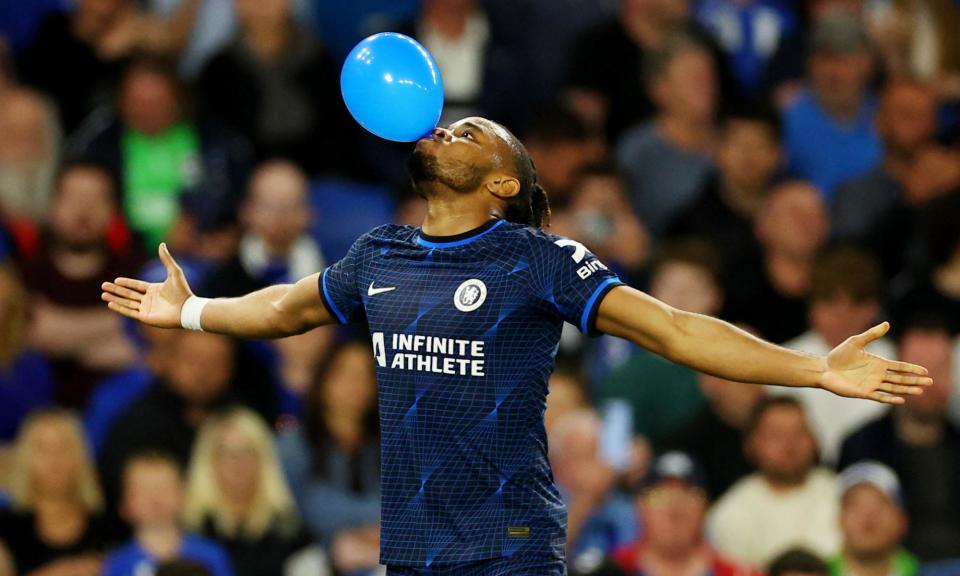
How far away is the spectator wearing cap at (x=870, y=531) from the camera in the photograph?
27.0 ft

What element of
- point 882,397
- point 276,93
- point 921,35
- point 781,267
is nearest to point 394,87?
point 882,397

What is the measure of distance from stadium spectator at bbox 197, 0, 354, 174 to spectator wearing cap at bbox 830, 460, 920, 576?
3.89 metres

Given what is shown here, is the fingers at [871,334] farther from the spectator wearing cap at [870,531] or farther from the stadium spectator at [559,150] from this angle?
the stadium spectator at [559,150]

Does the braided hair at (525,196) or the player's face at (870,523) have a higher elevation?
the braided hair at (525,196)

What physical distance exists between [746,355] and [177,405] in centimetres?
462

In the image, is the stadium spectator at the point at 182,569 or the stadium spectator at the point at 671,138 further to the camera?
the stadium spectator at the point at 671,138

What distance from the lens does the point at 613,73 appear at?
11.1 m

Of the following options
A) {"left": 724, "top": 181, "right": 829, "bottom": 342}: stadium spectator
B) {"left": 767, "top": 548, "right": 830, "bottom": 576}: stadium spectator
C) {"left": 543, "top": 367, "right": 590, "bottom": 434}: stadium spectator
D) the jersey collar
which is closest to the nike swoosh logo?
the jersey collar

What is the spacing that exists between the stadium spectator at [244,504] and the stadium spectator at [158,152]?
176 centimetres

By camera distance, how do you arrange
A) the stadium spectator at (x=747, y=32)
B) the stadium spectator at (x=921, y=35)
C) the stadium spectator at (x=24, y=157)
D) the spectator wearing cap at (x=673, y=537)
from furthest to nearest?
1. the stadium spectator at (x=921, y=35)
2. the stadium spectator at (x=747, y=32)
3. the stadium spectator at (x=24, y=157)
4. the spectator wearing cap at (x=673, y=537)

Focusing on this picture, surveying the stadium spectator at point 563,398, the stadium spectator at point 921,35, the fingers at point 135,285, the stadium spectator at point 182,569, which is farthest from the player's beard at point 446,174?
the stadium spectator at point 921,35

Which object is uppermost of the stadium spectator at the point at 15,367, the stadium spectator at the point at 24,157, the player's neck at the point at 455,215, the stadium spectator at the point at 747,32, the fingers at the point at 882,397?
the stadium spectator at the point at 747,32

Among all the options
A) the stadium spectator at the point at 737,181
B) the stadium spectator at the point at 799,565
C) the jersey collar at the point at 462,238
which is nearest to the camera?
the jersey collar at the point at 462,238

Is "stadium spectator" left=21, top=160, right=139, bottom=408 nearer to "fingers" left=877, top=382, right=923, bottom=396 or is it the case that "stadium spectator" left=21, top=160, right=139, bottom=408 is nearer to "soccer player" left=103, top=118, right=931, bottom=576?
"soccer player" left=103, top=118, right=931, bottom=576
